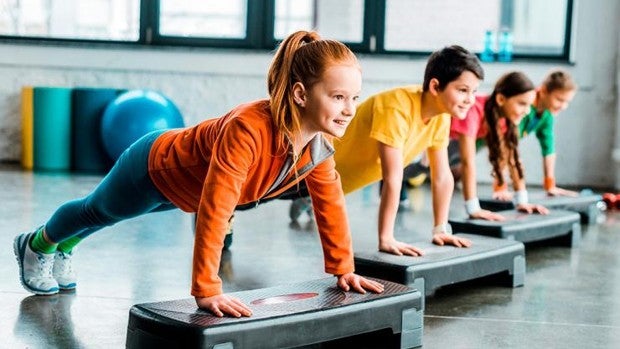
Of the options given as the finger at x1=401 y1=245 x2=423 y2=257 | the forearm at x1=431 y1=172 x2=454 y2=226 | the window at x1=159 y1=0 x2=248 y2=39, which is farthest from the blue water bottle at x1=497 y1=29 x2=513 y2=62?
the finger at x1=401 y1=245 x2=423 y2=257

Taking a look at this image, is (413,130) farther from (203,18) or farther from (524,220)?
(203,18)

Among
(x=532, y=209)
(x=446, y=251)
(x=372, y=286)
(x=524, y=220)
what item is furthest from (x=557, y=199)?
(x=372, y=286)

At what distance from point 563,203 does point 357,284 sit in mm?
2417

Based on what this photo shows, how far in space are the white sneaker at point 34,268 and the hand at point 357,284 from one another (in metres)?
0.89

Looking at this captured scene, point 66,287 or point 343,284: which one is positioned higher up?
point 343,284

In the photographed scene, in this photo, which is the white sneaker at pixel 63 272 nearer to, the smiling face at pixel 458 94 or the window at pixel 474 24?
the smiling face at pixel 458 94

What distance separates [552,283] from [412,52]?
12.4 ft

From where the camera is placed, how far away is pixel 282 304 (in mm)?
2129

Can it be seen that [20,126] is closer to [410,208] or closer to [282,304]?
[410,208]

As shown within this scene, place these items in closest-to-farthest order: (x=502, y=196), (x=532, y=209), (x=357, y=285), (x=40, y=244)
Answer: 1. (x=357, y=285)
2. (x=40, y=244)
3. (x=532, y=209)
4. (x=502, y=196)

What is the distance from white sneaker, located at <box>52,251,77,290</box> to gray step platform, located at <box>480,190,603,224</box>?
2.16 m

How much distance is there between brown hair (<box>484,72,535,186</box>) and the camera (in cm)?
390

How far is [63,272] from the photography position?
2715mm

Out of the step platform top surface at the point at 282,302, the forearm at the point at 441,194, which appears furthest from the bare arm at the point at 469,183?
the step platform top surface at the point at 282,302
